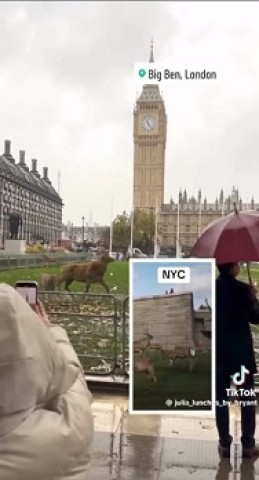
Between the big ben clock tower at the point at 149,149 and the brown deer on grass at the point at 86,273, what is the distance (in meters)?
0.68

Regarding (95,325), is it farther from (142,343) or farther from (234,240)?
(234,240)

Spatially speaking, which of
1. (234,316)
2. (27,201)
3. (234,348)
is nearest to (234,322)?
(234,316)

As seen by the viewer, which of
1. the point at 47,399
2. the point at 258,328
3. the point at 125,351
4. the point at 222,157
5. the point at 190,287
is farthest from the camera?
the point at 125,351

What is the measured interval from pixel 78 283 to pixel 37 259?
43 centimetres

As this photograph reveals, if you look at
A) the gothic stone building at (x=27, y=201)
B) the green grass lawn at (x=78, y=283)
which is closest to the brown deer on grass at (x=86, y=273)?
the green grass lawn at (x=78, y=283)

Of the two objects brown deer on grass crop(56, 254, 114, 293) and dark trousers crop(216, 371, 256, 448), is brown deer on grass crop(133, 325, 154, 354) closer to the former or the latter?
dark trousers crop(216, 371, 256, 448)

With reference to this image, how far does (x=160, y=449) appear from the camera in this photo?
11.0 ft

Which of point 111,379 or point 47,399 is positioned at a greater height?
point 47,399

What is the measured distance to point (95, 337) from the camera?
16.3 ft

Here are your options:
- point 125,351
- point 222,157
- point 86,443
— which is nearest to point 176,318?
point 222,157

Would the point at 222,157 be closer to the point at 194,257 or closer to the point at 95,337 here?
A: the point at 194,257

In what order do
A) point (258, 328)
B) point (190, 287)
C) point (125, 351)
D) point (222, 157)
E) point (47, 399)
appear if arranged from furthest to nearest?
point (125, 351)
point (258, 328)
point (222, 157)
point (190, 287)
point (47, 399)

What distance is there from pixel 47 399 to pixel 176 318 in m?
2.06

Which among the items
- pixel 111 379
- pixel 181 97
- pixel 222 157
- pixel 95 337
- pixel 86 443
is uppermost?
pixel 181 97
